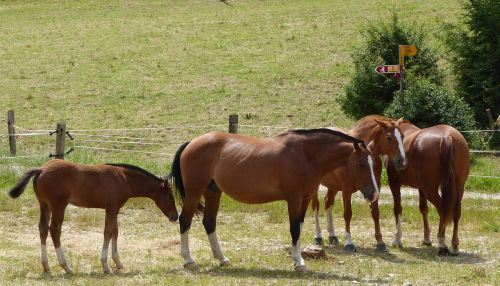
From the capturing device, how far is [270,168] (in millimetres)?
11273

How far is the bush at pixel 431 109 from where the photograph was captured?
23.7m

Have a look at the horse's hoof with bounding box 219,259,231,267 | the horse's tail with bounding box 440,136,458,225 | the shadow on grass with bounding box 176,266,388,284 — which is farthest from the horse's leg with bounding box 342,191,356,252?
the horse's hoof with bounding box 219,259,231,267

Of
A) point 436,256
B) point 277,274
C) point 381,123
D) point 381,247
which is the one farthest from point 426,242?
point 277,274

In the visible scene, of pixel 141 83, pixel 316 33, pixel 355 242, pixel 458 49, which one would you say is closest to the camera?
pixel 355 242

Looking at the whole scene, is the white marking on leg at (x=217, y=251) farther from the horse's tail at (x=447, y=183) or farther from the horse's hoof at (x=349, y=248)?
the horse's tail at (x=447, y=183)

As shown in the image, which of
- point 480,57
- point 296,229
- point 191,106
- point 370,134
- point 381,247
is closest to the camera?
point 296,229

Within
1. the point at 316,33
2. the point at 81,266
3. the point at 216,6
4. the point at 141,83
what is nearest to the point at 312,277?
the point at 81,266

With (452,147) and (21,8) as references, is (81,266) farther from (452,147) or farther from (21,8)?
(21,8)

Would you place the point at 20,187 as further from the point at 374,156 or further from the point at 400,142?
the point at 400,142

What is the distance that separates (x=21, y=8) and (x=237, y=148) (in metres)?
41.9

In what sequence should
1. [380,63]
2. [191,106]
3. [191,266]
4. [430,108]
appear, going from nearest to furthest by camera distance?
1. [191,266]
2. [430,108]
3. [380,63]
4. [191,106]

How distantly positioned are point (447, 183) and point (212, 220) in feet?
10.9

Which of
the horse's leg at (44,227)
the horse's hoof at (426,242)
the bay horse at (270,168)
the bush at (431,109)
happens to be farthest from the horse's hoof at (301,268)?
the bush at (431,109)

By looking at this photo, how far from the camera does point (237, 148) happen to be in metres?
11.6
